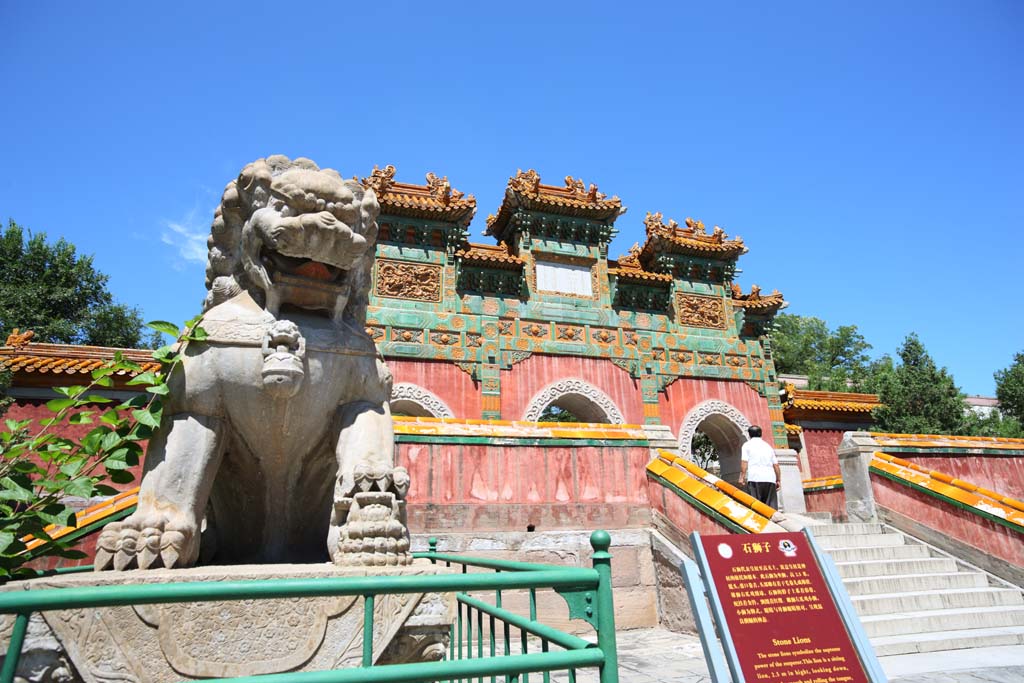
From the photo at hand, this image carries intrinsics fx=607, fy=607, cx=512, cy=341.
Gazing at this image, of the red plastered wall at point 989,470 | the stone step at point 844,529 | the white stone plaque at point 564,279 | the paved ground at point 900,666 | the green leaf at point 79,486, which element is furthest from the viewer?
the white stone plaque at point 564,279

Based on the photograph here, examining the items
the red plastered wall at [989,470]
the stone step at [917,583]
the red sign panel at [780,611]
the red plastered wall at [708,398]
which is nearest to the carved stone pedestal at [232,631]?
the red sign panel at [780,611]

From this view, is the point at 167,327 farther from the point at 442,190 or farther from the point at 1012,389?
the point at 1012,389

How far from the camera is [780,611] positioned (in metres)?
2.69

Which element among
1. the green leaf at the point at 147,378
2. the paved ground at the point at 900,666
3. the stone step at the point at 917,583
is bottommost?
the paved ground at the point at 900,666

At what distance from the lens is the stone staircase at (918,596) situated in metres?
5.50

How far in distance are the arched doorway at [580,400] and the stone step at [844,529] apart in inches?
256

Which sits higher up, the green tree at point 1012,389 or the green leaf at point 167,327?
the green tree at point 1012,389

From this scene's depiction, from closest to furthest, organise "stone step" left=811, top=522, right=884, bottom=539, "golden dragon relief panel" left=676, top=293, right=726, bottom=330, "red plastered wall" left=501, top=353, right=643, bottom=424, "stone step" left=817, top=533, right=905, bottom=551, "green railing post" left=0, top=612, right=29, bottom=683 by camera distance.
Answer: "green railing post" left=0, top=612, right=29, bottom=683 → "stone step" left=817, top=533, right=905, bottom=551 → "stone step" left=811, top=522, right=884, bottom=539 → "red plastered wall" left=501, top=353, right=643, bottom=424 → "golden dragon relief panel" left=676, top=293, right=726, bottom=330

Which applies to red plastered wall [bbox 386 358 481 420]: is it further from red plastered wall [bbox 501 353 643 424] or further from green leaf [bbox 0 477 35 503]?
green leaf [bbox 0 477 35 503]

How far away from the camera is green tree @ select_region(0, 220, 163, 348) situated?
2019cm

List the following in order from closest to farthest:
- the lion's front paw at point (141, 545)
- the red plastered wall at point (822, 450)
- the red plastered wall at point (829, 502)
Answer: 1. the lion's front paw at point (141, 545)
2. the red plastered wall at point (829, 502)
3. the red plastered wall at point (822, 450)

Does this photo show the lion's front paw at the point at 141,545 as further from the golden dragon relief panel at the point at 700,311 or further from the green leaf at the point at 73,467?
the golden dragon relief panel at the point at 700,311

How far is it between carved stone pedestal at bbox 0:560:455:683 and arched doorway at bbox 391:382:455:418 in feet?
35.4

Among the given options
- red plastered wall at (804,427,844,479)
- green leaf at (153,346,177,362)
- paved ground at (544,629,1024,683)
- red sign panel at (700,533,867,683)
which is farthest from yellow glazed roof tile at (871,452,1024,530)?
red plastered wall at (804,427,844,479)
